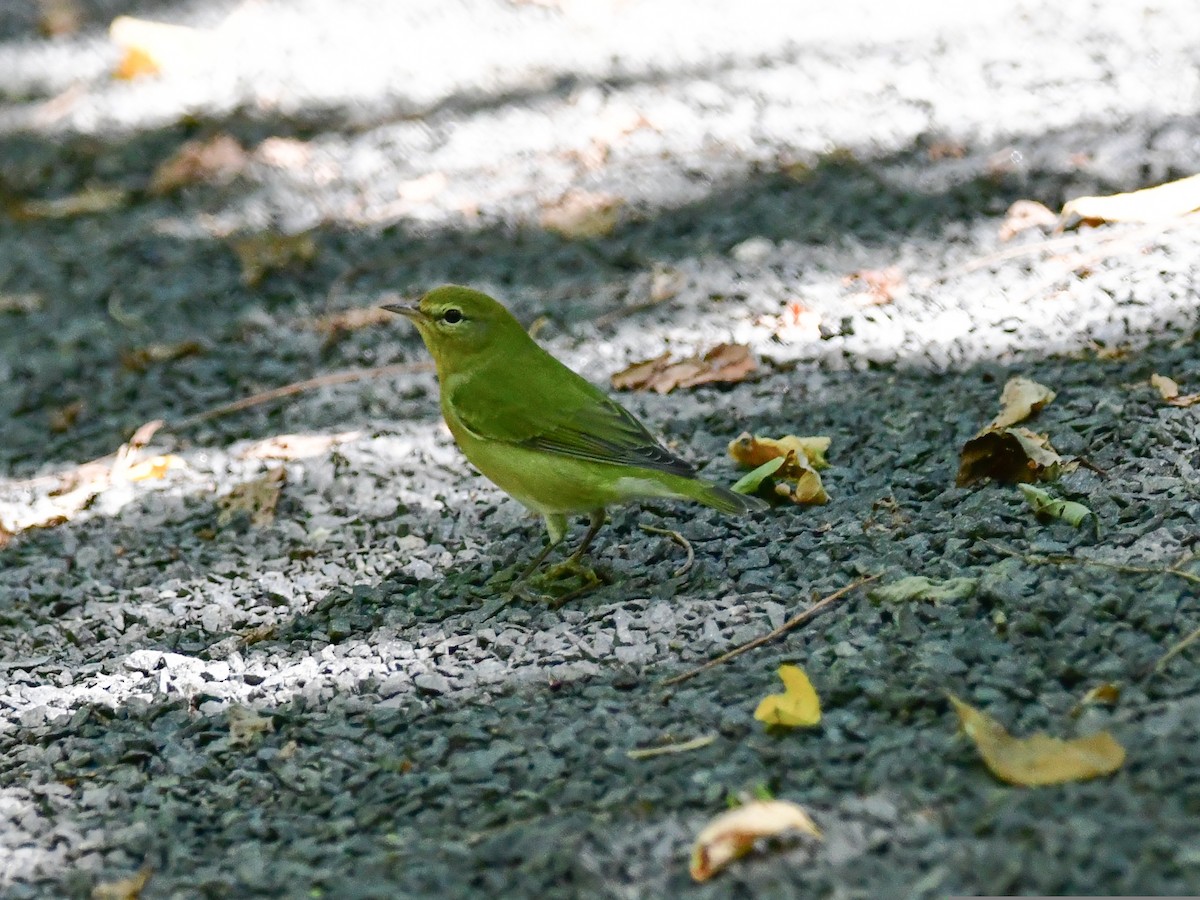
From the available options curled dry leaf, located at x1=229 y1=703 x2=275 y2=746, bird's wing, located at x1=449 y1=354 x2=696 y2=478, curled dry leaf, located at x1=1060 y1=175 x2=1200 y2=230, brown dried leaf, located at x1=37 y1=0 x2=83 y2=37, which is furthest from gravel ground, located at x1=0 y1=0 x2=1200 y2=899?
brown dried leaf, located at x1=37 y1=0 x2=83 y2=37

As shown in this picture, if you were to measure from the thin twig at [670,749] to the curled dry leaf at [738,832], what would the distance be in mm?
403

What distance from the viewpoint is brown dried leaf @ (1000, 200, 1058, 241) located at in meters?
5.88

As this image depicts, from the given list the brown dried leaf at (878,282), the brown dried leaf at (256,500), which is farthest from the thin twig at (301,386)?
the brown dried leaf at (878,282)

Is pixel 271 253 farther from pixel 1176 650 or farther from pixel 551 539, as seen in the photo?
pixel 1176 650

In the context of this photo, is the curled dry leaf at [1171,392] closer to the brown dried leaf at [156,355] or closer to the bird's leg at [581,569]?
the bird's leg at [581,569]

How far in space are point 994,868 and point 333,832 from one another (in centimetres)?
145

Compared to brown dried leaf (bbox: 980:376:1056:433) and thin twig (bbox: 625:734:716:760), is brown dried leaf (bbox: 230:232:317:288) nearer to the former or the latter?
brown dried leaf (bbox: 980:376:1056:433)

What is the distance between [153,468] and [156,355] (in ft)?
3.80

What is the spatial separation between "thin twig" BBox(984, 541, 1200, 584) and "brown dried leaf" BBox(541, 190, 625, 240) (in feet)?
11.3

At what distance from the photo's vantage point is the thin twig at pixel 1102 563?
3498 millimetres

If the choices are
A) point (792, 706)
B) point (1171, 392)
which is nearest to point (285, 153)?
point (1171, 392)

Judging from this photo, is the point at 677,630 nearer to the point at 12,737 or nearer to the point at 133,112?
the point at 12,737

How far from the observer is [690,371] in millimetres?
5367

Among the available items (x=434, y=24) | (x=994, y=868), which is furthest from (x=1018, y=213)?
(x=434, y=24)
